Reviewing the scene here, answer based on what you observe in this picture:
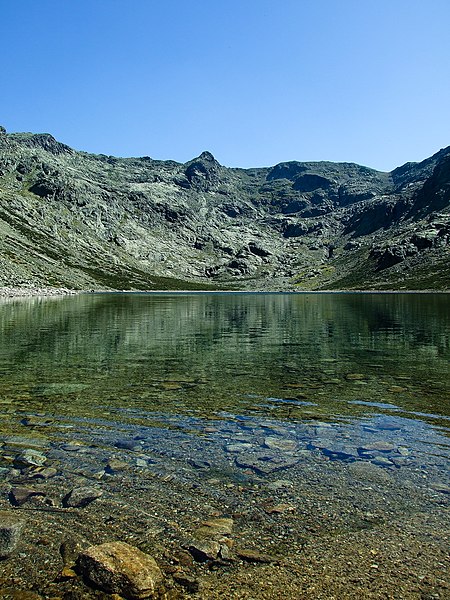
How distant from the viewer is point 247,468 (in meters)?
12.3

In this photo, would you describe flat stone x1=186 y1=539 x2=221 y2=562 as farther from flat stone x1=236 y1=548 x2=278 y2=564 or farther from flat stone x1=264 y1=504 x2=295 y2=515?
flat stone x1=264 y1=504 x2=295 y2=515

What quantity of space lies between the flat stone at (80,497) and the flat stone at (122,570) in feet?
7.55

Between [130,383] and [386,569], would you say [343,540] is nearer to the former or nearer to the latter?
[386,569]

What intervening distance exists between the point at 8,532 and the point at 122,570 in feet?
9.65

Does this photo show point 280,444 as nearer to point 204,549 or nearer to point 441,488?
point 441,488

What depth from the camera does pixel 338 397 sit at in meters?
21.2

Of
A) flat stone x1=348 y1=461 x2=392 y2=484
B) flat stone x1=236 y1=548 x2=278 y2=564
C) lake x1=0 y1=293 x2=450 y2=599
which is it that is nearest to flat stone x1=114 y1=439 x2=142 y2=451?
lake x1=0 y1=293 x2=450 y2=599

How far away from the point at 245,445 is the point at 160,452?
292cm

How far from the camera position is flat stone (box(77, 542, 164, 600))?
7195 mm

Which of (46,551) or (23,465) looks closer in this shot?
(46,551)

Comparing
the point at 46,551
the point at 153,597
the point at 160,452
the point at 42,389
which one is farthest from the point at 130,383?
the point at 153,597

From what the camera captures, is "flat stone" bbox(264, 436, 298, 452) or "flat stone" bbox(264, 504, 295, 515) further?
"flat stone" bbox(264, 436, 298, 452)

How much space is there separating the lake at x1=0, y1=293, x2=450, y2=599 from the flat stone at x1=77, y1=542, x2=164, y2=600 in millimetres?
304

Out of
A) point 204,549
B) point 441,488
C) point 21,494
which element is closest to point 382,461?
point 441,488
